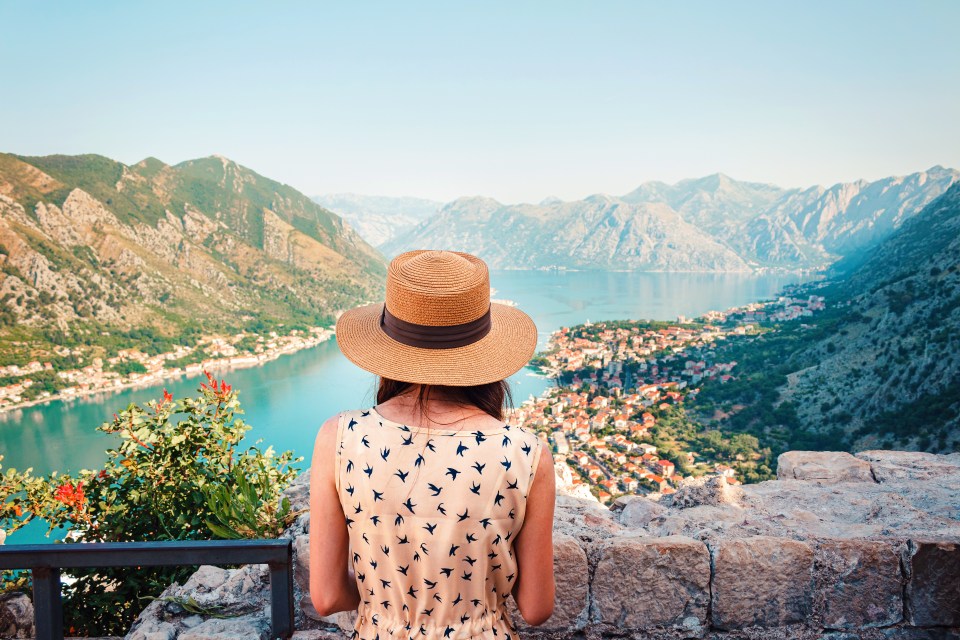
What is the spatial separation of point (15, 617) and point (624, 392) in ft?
99.0

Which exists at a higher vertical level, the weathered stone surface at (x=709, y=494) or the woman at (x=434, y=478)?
the woman at (x=434, y=478)

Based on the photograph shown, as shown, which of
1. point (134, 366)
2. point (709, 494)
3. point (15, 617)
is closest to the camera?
point (15, 617)

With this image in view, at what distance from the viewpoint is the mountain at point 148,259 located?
50.3 metres

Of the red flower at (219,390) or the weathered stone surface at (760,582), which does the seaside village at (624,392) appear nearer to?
the weathered stone surface at (760,582)

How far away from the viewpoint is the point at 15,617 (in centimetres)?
192

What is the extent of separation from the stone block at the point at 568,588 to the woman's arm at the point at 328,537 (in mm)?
747

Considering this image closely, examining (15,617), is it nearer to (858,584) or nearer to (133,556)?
(133,556)

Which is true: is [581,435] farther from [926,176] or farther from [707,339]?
[926,176]

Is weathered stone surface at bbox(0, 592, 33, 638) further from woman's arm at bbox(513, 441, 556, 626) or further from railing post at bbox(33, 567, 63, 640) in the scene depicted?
woman's arm at bbox(513, 441, 556, 626)

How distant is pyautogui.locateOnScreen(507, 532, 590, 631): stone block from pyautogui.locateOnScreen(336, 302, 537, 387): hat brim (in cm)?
88

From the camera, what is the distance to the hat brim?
39.9 inches

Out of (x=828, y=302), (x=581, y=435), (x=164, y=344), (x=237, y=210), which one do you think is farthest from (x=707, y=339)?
(x=237, y=210)

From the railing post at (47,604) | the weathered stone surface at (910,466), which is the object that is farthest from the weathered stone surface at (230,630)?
the weathered stone surface at (910,466)

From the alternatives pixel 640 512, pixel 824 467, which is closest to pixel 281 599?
pixel 640 512
